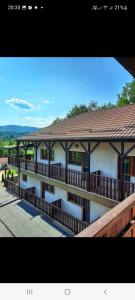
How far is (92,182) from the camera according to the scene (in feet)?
22.9

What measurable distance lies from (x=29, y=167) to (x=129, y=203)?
1056cm

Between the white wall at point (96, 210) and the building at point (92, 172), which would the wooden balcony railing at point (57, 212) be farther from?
the white wall at point (96, 210)

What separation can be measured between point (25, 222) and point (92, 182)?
156 inches

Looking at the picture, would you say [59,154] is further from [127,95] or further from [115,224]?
[127,95]

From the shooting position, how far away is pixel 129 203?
1752 mm

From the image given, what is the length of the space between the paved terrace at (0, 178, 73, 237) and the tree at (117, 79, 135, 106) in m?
15.2

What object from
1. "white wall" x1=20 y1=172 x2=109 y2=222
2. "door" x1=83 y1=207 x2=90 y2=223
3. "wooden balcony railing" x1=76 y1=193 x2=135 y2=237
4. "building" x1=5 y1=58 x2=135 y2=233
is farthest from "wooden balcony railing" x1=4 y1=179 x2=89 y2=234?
"wooden balcony railing" x1=76 y1=193 x2=135 y2=237

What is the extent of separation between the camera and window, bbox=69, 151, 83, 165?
869 centimetres

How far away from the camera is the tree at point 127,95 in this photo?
20.2 metres

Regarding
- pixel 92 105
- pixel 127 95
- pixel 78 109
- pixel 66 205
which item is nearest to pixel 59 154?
pixel 66 205

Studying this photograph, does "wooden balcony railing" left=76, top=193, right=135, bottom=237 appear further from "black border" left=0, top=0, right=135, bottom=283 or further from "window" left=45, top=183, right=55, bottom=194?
"window" left=45, top=183, right=55, bottom=194
